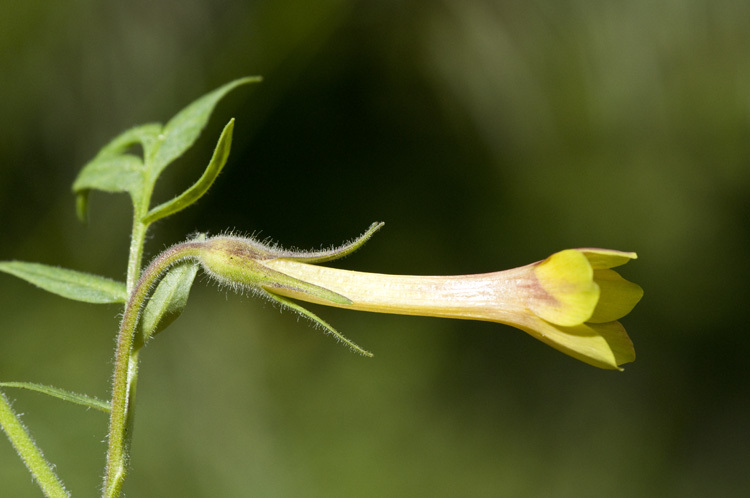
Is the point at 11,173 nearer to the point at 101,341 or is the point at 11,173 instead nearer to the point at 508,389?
the point at 101,341

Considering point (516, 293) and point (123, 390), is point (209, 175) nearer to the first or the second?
point (123, 390)

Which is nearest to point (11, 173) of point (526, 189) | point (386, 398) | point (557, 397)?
point (386, 398)

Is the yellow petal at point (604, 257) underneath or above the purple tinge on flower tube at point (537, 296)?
above

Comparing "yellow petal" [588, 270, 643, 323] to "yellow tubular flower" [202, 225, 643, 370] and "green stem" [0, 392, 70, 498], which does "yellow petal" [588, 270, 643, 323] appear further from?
"green stem" [0, 392, 70, 498]

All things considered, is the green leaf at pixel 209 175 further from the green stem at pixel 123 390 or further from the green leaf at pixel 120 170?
the green leaf at pixel 120 170

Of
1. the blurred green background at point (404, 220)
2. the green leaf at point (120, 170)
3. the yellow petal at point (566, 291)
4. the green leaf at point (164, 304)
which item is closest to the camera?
the yellow petal at point (566, 291)

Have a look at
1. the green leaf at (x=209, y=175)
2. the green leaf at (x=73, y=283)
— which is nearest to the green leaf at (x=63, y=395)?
the green leaf at (x=73, y=283)

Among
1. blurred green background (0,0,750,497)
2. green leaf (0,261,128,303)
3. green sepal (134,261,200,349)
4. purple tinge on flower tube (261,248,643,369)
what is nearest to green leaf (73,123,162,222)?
green leaf (0,261,128,303)
